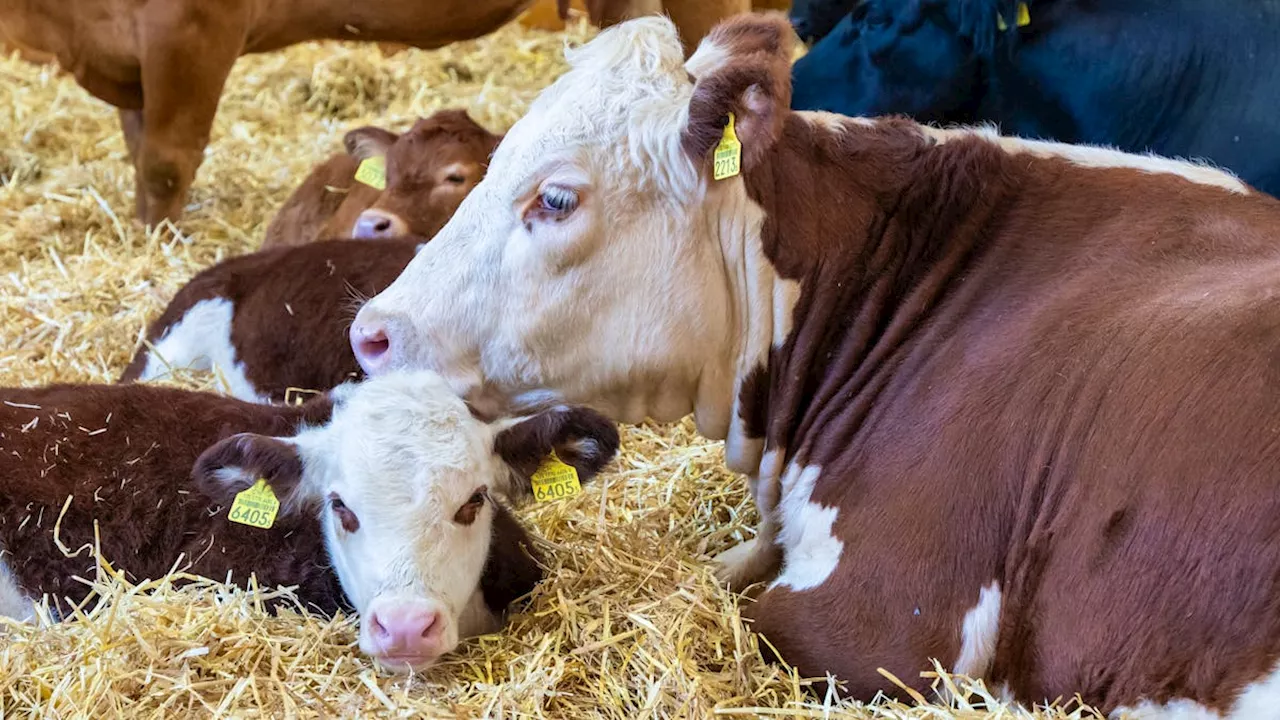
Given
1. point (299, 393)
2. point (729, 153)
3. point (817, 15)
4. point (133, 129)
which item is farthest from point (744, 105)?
point (133, 129)

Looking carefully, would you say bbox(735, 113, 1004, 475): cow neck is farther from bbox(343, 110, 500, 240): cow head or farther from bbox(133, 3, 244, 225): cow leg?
bbox(133, 3, 244, 225): cow leg

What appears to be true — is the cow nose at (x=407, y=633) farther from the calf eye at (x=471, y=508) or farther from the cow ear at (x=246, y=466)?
the cow ear at (x=246, y=466)

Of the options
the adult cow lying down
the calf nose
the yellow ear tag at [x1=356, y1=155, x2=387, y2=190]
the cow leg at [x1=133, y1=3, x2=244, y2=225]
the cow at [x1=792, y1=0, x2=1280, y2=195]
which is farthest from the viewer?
the cow leg at [x1=133, y1=3, x2=244, y2=225]

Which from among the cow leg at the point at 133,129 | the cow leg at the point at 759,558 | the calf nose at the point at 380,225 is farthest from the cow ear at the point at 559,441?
the cow leg at the point at 133,129

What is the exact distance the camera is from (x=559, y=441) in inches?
123

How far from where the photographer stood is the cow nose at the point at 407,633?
275cm

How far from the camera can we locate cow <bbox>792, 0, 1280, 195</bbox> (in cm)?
420

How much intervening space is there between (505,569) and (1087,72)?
2.50 m

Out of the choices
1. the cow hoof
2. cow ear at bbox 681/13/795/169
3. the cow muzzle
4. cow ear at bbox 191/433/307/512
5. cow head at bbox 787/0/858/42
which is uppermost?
cow ear at bbox 681/13/795/169

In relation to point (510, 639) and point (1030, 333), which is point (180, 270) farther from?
point (1030, 333)

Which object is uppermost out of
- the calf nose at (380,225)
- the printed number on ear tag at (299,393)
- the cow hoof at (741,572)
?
the calf nose at (380,225)

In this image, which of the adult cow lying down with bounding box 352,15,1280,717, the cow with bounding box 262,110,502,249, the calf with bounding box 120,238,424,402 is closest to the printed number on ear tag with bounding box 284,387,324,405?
the calf with bounding box 120,238,424,402

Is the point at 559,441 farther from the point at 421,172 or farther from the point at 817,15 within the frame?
the point at 817,15

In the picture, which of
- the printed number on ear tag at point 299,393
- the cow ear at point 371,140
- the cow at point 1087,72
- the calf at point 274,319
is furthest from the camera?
the cow ear at point 371,140
